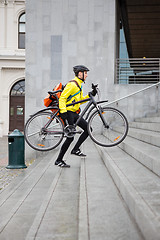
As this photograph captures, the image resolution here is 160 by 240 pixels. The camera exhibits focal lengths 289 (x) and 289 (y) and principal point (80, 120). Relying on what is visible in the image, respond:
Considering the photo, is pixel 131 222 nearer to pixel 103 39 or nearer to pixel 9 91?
pixel 103 39

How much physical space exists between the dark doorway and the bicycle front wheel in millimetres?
21386

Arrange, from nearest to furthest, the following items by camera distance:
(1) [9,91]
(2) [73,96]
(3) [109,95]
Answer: (2) [73,96] < (3) [109,95] < (1) [9,91]

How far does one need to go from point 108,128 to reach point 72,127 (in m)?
0.68

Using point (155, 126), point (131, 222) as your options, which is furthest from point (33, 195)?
point (155, 126)

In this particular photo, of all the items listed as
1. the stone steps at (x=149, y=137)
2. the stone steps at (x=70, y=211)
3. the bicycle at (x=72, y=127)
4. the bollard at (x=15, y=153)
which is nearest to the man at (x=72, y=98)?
the bicycle at (x=72, y=127)

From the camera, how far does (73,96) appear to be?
17.3 feet

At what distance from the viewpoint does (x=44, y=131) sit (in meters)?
5.48

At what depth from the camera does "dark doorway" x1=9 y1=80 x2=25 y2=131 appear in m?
26.1

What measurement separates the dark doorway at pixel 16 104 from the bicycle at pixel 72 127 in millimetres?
21074

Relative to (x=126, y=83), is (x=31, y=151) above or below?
below

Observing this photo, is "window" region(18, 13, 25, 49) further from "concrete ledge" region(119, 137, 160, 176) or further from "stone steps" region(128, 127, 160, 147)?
"concrete ledge" region(119, 137, 160, 176)

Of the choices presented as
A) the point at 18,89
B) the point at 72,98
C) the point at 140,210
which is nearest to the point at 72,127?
the point at 72,98

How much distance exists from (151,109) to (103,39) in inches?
136

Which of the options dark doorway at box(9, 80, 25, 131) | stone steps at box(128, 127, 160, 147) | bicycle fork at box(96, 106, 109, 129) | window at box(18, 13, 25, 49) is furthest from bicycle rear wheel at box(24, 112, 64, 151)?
window at box(18, 13, 25, 49)
